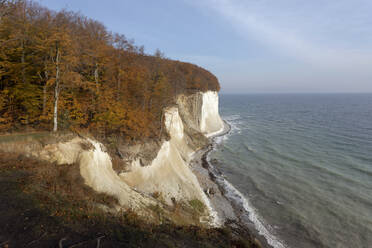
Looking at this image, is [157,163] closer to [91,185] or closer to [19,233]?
[91,185]

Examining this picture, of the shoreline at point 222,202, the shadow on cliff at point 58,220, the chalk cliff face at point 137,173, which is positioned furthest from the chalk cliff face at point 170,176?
the shadow on cliff at point 58,220

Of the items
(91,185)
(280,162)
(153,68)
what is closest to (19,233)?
(91,185)

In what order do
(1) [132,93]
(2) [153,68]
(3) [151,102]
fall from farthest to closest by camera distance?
1. (2) [153,68]
2. (3) [151,102]
3. (1) [132,93]

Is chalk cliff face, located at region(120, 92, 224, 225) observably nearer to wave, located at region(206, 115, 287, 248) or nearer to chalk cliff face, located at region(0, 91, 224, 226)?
chalk cliff face, located at region(0, 91, 224, 226)

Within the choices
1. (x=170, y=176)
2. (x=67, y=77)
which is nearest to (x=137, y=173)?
(x=170, y=176)

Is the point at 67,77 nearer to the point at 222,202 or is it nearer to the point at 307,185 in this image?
the point at 222,202

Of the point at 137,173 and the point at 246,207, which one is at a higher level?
the point at 137,173

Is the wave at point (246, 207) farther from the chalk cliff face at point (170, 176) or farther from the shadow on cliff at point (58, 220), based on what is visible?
the shadow on cliff at point (58, 220)
